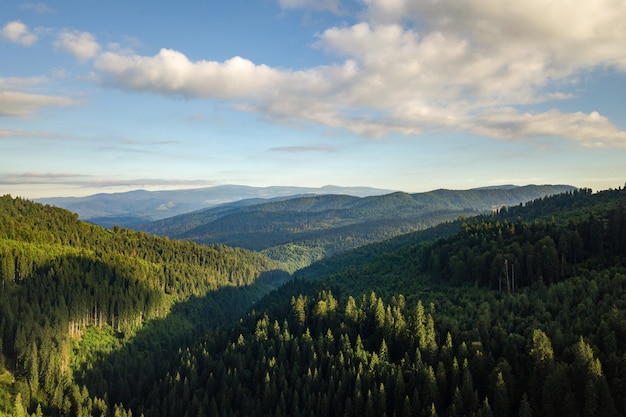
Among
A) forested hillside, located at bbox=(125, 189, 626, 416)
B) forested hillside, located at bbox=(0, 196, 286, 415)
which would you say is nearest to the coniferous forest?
forested hillside, located at bbox=(125, 189, 626, 416)

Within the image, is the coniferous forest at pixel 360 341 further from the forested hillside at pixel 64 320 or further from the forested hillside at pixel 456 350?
the forested hillside at pixel 64 320

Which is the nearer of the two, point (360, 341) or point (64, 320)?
point (360, 341)

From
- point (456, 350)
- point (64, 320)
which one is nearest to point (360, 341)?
point (456, 350)

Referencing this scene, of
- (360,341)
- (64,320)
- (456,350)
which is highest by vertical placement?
(456,350)

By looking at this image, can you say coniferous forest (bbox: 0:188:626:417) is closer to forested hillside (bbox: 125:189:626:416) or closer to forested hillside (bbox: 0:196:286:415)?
forested hillside (bbox: 125:189:626:416)

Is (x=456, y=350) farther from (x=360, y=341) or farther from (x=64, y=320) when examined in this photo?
(x=64, y=320)
